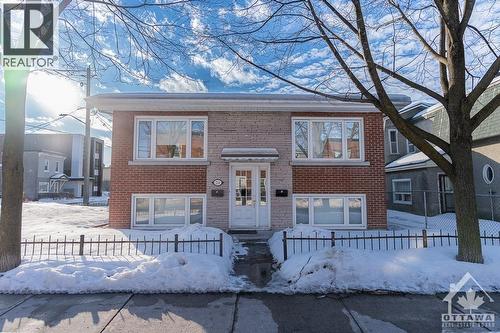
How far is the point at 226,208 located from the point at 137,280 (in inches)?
233

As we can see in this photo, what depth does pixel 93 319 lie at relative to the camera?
443cm

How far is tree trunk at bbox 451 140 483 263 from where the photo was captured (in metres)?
5.95

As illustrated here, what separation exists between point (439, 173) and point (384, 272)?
12497 mm

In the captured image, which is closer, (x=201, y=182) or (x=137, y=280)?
(x=137, y=280)

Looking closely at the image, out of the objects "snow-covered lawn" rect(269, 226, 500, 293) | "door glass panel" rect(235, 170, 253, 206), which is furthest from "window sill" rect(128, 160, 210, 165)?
"snow-covered lawn" rect(269, 226, 500, 293)

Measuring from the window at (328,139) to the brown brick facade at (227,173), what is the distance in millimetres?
324

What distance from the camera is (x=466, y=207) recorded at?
606cm

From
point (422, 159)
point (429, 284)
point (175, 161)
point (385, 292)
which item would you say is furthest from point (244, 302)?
point (422, 159)

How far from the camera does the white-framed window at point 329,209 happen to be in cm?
1151

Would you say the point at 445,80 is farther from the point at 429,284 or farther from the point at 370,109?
the point at 370,109

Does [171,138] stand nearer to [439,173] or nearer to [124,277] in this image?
[124,277]

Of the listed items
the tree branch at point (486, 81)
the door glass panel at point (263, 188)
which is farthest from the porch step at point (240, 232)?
the tree branch at point (486, 81)

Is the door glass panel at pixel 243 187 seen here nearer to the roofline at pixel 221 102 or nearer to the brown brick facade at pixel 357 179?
the brown brick facade at pixel 357 179

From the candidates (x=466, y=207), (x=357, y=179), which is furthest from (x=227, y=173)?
(x=466, y=207)
